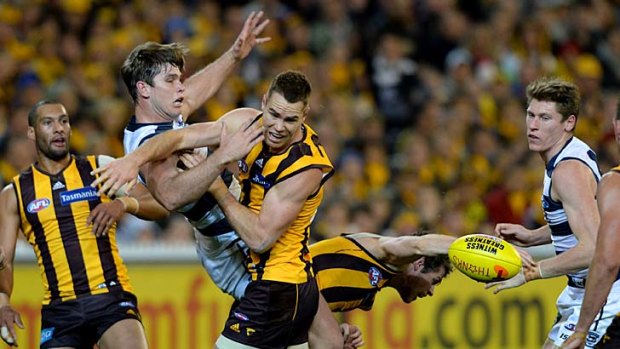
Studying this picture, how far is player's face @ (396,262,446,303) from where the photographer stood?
7.48 m

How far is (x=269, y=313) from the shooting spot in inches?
261

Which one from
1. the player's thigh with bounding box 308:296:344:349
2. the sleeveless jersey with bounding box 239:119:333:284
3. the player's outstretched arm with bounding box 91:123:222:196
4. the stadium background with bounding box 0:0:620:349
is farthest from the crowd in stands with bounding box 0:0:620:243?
the player's outstretched arm with bounding box 91:123:222:196

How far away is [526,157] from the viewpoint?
12.7 meters

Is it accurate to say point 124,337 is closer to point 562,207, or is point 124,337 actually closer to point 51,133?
point 51,133

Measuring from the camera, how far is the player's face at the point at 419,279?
748 centimetres

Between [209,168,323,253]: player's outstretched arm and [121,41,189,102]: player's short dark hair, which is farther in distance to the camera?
[121,41,189,102]: player's short dark hair

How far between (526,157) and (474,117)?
89cm

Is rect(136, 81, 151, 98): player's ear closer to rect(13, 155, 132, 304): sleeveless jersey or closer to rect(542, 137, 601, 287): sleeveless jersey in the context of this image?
rect(13, 155, 132, 304): sleeveless jersey

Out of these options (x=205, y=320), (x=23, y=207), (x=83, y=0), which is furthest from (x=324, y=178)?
(x=83, y=0)

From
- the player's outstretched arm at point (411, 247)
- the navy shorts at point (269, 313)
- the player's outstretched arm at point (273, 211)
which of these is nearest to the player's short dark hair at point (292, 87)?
the player's outstretched arm at point (273, 211)

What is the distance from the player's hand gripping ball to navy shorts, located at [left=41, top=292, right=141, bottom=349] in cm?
214

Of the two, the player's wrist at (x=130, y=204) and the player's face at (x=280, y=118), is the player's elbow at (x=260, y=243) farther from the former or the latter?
the player's wrist at (x=130, y=204)

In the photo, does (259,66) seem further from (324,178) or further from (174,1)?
(324,178)

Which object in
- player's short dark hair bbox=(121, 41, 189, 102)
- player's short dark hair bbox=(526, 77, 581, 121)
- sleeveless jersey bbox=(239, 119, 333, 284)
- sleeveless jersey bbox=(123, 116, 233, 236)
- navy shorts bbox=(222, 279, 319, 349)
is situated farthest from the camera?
player's short dark hair bbox=(121, 41, 189, 102)
